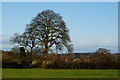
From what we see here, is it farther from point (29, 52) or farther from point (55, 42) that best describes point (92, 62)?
point (29, 52)

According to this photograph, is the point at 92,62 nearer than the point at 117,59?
No

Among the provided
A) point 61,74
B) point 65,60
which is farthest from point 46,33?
point 61,74

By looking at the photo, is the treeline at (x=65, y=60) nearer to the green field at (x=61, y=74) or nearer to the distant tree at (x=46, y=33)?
the distant tree at (x=46, y=33)

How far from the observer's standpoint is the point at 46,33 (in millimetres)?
33906

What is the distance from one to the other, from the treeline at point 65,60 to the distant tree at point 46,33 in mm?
1423

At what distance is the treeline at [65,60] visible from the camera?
30.6m

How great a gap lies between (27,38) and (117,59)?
12173 mm

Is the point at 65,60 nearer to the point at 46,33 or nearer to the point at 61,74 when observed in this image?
the point at 46,33

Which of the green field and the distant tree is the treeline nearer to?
the distant tree

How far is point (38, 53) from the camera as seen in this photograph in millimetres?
31938

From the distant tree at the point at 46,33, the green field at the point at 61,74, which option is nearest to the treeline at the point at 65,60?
the distant tree at the point at 46,33

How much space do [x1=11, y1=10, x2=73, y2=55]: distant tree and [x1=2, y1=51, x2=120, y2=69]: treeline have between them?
142 cm

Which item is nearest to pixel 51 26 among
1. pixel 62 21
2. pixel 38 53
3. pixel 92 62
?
pixel 62 21

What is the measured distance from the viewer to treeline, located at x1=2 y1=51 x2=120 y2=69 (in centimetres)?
3060
